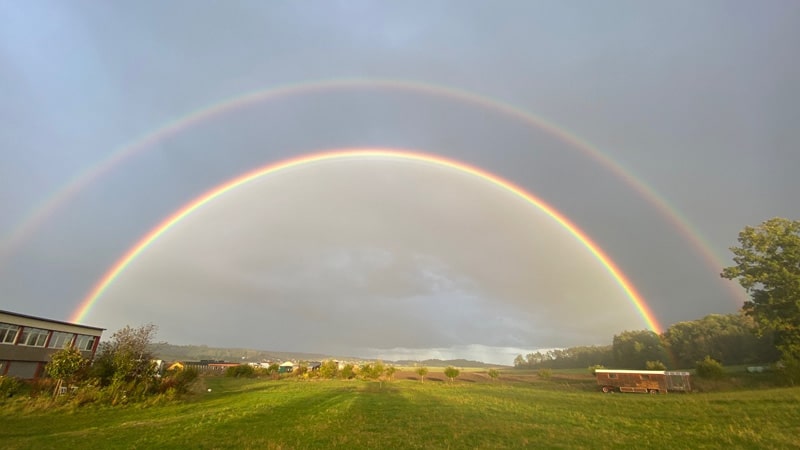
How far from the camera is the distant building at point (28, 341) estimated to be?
172 ft

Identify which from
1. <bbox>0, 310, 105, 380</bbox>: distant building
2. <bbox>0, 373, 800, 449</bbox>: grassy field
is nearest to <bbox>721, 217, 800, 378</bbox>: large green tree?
<bbox>0, 373, 800, 449</bbox>: grassy field

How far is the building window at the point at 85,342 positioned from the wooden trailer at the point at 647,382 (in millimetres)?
93228

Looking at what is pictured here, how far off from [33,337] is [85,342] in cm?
1424

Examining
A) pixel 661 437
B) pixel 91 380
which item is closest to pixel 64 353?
pixel 91 380

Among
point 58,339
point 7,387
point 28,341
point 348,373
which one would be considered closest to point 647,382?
point 348,373

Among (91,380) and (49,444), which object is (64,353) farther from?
(49,444)

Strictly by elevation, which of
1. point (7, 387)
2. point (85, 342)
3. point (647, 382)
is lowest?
point (7, 387)

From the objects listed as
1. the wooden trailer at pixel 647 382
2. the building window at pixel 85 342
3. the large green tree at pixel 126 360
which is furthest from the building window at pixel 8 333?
the wooden trailer at pixel 647 382

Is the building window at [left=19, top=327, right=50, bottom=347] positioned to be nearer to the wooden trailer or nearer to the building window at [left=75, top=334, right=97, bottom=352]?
the building window at [left=75, top=334, right=97, bottom=352]

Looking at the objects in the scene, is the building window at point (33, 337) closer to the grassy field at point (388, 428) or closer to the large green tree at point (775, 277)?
the grassy field at point (388, 428)

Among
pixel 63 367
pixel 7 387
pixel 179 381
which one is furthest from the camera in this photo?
pixel 179 381

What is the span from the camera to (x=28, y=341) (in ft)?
185

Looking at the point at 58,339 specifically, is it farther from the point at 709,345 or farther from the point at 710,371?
the point at 709,345

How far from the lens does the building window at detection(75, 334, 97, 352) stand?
67.9 meters
